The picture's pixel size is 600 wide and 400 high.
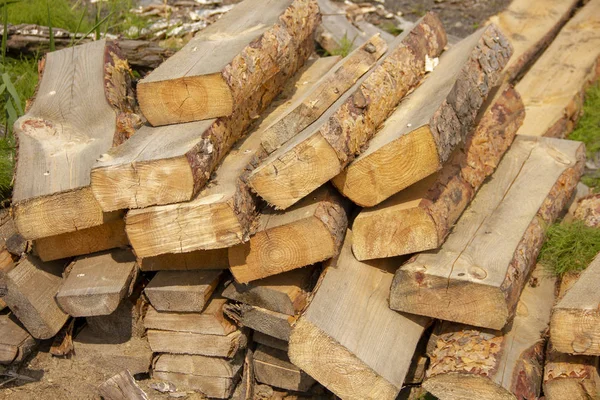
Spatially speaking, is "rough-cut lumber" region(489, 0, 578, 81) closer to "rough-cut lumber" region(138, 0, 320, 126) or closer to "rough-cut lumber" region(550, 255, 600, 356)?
"rough-cut lumber" region(138, 0, 320, 126)

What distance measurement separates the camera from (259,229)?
3219mm

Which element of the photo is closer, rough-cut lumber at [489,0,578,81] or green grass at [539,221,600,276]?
green grass at [539,221,600,276]

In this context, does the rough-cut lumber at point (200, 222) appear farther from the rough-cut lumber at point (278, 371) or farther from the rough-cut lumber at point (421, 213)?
the rough-cut lumber at point (278, 371)

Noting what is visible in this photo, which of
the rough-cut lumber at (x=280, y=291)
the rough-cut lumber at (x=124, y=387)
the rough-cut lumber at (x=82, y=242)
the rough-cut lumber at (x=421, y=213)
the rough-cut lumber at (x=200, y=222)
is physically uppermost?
the rough-cut lumber at (x=200, y=222)

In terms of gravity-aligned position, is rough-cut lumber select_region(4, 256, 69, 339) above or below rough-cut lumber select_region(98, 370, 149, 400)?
above

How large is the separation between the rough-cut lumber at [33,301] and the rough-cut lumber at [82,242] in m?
0.12

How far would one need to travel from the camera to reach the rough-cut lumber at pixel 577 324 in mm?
2881

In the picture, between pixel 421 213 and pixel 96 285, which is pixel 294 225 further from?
pixel 96 285

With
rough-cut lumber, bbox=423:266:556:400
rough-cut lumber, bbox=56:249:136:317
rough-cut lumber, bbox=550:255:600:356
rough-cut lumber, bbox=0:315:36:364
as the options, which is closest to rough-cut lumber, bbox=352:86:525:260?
rough-cut lumber, bbox=423:266:556:400

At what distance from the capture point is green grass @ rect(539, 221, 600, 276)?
3.59m

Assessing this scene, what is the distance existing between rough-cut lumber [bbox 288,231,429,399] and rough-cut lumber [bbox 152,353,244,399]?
29.4 inches

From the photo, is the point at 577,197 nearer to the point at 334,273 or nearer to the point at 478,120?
the point at 478,120

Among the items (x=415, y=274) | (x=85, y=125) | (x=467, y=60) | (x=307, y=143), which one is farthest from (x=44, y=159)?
(x=467, y=60)

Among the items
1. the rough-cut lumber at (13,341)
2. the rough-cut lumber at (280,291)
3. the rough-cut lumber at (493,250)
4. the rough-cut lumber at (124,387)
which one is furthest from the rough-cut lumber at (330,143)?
the rough-cut lumber at (13,341)
